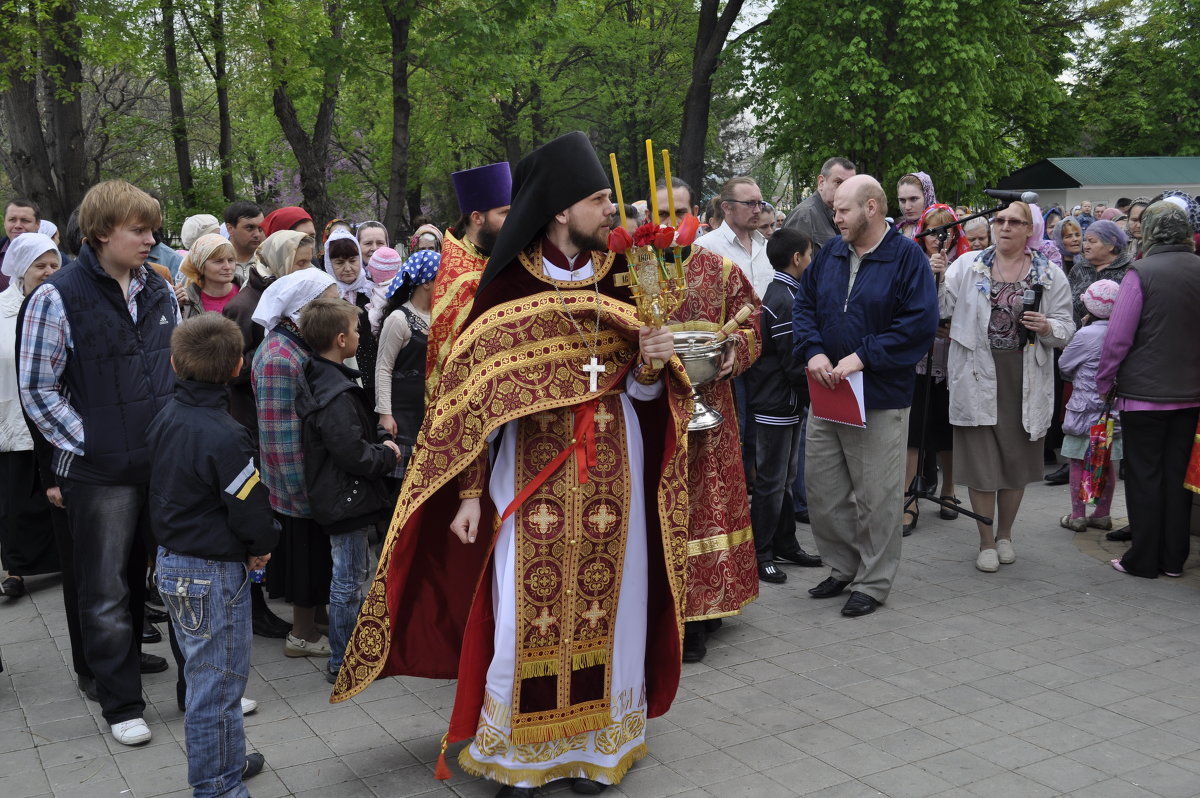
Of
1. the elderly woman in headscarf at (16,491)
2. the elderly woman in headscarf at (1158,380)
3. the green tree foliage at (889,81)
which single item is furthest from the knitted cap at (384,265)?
the green tree foliage at (889,81)

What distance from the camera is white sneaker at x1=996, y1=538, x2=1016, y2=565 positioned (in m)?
7.22

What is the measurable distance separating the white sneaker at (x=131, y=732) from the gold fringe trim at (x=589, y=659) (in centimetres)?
190

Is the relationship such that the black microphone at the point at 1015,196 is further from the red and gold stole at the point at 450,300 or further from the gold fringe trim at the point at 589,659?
the gold fringe trim at the point at 589,659

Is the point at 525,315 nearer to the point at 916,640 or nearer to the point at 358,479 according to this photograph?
the point at 358,479

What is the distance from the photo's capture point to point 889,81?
25.9 meters

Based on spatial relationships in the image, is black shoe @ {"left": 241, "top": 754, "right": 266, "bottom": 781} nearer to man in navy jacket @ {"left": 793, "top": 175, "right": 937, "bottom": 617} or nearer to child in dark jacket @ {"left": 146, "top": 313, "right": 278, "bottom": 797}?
child in dark jacket @ {"left": 146, "top": 313, "right": 278, "bottom": 797}

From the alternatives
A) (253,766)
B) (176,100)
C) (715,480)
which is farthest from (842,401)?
(176,100)

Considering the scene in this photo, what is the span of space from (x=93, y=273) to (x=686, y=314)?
277cm

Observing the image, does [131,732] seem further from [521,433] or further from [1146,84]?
[1146,84]

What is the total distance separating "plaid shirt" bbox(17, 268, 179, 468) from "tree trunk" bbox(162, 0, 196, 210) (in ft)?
47.2

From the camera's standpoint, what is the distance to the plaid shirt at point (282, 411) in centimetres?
530

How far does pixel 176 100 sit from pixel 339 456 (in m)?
18.2

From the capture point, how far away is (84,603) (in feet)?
15.4

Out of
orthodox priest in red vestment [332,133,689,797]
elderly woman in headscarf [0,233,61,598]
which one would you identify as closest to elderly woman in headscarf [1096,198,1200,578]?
orthodox priest in red vestment [332,133,689,797]
